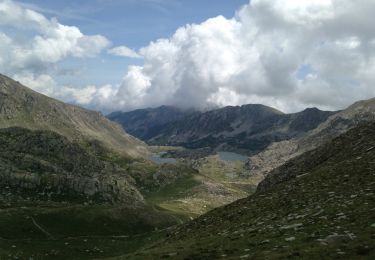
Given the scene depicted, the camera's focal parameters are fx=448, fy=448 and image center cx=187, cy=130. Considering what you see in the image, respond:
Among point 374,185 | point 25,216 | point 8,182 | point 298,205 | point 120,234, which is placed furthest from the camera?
point 8,182

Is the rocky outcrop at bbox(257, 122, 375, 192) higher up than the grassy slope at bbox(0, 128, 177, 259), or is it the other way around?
the rocky outcrop at bbox(257, 122, 375, 192)

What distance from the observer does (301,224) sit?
111ft

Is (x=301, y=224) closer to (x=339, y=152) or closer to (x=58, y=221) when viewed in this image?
(x=339, y=152)

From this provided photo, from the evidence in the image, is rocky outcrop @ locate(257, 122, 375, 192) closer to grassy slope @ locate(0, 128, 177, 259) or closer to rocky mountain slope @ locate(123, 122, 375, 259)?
rocky mountain slope @ locate(123, 122, 375, 259)

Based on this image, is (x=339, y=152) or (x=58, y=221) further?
(x=58, y=221)

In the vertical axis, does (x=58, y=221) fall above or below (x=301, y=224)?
below

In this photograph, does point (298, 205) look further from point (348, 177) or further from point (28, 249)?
point (28, 249)

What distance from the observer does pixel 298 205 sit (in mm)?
41156

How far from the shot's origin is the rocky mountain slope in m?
27.2

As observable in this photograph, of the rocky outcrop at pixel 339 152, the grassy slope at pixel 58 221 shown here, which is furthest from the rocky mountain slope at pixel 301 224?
the grassy slope at pixel 58 221

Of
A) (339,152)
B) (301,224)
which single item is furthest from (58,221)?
(301,224)

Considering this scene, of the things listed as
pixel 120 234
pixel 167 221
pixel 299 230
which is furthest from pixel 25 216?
pixel 299 230

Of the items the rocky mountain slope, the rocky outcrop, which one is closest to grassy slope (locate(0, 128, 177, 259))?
the rocky outcrop

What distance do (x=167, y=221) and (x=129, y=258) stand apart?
11120 cm
